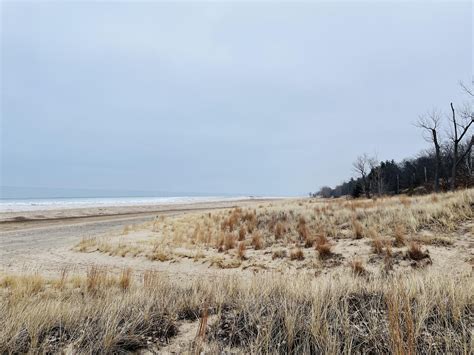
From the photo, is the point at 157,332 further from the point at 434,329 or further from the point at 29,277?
the point at 29,277

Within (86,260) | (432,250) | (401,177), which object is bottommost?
(86,260)

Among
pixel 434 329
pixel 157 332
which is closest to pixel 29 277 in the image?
pixel 157 332

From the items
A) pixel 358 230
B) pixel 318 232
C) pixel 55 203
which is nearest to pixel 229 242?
pixel 318 232

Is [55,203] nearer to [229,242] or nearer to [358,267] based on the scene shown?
[229,242]

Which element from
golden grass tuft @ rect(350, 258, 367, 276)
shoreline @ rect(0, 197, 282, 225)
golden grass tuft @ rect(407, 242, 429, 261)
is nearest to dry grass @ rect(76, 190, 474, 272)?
golden grass tuft @ rect(407, 242, 429, 261)

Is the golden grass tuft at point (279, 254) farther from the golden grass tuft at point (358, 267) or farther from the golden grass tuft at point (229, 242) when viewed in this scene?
the golden grass tuft at point (358, 267)

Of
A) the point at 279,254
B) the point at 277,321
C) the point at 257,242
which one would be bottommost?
the point at 279,254

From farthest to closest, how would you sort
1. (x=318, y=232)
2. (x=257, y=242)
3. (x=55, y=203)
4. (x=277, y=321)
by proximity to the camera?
(x=55, y=203), (x=318, y=232), (x=257, y=242), (x=277, y=321)

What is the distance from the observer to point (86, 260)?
12688mm

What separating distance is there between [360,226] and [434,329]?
993 centimetres

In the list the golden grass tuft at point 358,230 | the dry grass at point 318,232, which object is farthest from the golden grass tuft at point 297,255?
the golden grass tuft at point 358,230

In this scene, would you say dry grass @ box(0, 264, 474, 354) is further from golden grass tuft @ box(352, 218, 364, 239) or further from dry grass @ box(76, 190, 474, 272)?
golden grass tuft @ box(352, 218, 364, 239)

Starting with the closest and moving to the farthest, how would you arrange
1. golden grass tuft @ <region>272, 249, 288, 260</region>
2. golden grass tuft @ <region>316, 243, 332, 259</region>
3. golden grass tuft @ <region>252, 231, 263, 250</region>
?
1. golden grass tuft @ <region>316, 243, 332, 259</region>
2. golden grass tuft @ <region>272, 249, 288, 260</region>
3. golden grass tuft @ <region>252, 231, 263, 250</region>

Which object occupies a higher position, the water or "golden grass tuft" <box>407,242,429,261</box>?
the water
